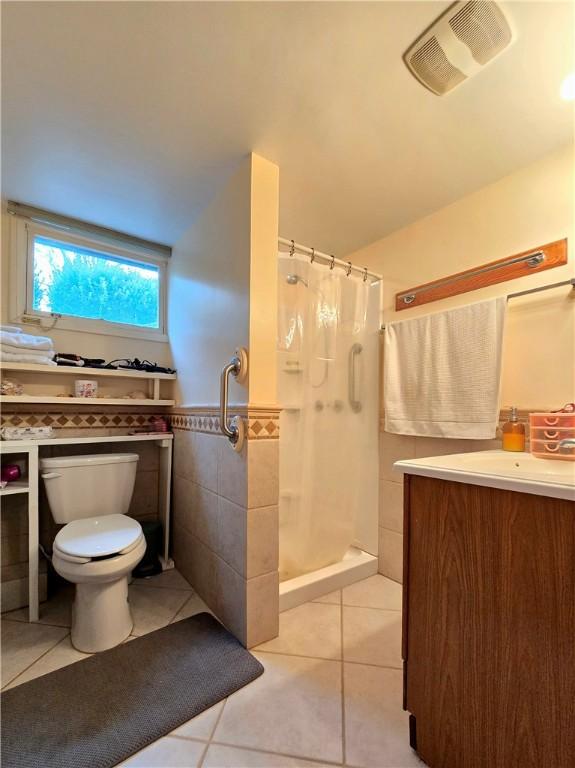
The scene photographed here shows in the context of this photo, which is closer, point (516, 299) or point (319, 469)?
point (516, 299)

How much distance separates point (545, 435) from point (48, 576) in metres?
2.43

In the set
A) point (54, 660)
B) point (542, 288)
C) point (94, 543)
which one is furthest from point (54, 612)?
point (542, 288)

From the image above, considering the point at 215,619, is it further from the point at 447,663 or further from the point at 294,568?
the point at 447,663

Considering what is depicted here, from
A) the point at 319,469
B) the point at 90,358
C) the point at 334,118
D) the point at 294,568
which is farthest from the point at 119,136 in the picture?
the point at 294,568

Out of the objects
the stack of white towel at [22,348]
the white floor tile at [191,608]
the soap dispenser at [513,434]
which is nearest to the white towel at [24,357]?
the stack of white towel at [22,348]

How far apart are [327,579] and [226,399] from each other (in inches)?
45.2

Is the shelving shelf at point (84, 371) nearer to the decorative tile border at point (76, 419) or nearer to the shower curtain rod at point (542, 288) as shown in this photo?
the decorative tile border at point (76, 419)

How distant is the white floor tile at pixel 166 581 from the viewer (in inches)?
70.4

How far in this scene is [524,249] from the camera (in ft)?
4.74

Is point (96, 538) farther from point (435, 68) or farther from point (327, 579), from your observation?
point (435, 68)

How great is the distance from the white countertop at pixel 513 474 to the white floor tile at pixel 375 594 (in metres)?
0.97

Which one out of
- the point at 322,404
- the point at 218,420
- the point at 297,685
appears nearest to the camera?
the point at 297,685

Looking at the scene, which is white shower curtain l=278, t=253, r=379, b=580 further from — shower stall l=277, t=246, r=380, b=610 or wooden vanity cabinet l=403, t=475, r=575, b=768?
wooden vanity cabinet l=403, t=475, r=575, b=768

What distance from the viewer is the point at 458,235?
168 centimetres
